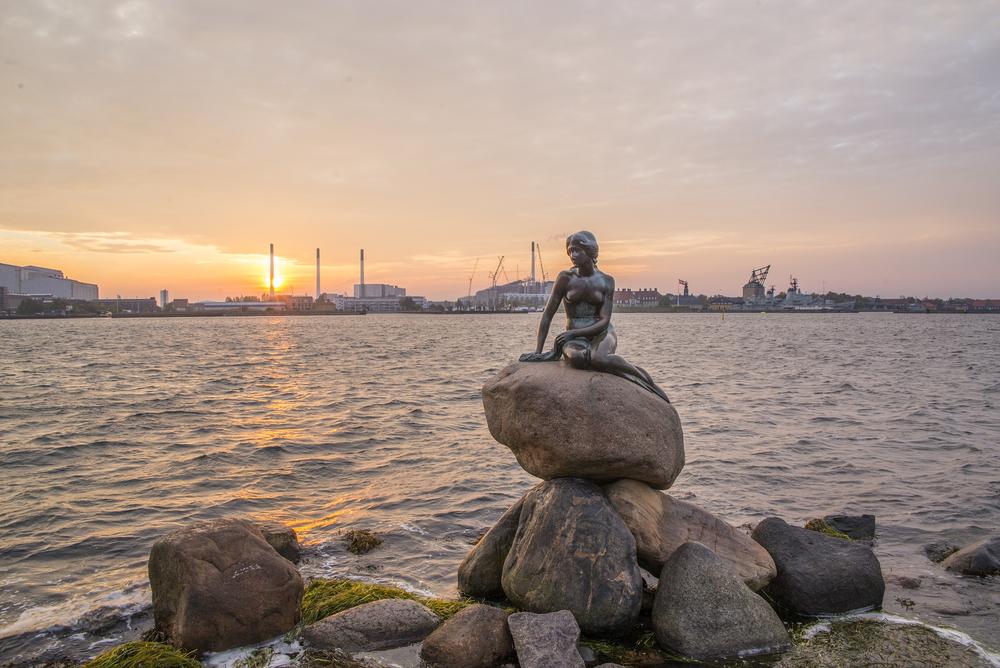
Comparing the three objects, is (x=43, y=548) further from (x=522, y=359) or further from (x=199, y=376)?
(x=199, y=376)

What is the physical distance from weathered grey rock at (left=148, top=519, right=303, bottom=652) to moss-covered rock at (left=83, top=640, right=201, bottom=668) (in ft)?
0.73

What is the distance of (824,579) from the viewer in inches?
303

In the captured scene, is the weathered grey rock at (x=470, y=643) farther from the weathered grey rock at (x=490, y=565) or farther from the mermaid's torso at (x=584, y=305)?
the mermaid's torso at (x=584, y=305)

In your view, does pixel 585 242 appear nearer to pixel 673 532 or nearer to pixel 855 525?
pixel 673 532

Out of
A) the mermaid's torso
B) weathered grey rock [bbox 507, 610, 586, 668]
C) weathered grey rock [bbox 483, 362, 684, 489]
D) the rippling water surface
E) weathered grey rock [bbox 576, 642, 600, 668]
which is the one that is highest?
the mermaid's torso

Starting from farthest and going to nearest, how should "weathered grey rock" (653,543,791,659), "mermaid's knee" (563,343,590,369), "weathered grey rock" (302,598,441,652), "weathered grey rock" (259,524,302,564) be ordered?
"weathered grey rock" (259,524,302,564) < "mermaid's knee" (563,343,590,369) < "weathered grey rock" (302,598,441,652) < "weathered grey rock" (653,543,791,659)

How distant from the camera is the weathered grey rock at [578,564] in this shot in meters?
6.99

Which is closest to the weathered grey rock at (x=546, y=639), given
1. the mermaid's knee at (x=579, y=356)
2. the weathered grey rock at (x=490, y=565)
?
the weathered grey rock at (x=490, y=565)

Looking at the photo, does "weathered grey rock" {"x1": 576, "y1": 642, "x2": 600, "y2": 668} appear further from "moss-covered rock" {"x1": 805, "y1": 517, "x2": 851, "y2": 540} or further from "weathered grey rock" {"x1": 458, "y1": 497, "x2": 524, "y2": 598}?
"moss-covered rock" {"x1": 805, "y1": 517, "x2": 851, "y2": 540}

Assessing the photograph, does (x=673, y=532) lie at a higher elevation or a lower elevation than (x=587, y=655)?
higher

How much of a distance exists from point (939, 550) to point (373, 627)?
26.8 ft

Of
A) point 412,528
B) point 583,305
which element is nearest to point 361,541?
point 412,528

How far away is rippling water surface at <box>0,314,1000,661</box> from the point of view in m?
8.90

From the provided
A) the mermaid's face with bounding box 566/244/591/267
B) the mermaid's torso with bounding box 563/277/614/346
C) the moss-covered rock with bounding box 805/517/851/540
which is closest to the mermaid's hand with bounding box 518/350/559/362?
the mermaid's torso with bounding box 563/277/614/346
